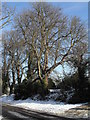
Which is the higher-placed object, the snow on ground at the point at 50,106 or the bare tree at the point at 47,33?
the bare tree at the point at 47,33

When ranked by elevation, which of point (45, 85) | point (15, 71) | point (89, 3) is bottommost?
point (45, 85)

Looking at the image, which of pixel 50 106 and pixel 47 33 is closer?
pixel 50 106

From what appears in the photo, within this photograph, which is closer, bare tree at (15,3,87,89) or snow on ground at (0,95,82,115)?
snow on ground at (0,95,82,115)

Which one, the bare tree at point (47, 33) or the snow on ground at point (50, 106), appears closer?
the snow on ground at point (50, 106)

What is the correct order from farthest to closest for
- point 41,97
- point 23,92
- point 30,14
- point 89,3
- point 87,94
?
1. point 23,92
2. point 30,14
3. point 41,97
4. point 89,3
5. point 87,94

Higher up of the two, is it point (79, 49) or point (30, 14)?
point (30, 14)

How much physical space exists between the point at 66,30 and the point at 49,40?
3108mm

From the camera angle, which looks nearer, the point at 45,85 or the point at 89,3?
the point at 89,3

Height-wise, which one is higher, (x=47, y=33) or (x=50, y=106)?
(x=47, y=33)

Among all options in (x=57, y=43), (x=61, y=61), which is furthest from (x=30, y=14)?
(x=61, y=61)

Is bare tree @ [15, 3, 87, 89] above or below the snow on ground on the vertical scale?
above

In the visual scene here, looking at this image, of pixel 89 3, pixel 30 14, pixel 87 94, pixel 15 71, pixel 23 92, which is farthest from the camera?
pixel 15 71

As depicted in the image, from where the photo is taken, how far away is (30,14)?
84.8 feet

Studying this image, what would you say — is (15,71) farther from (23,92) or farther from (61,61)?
(61,61)
